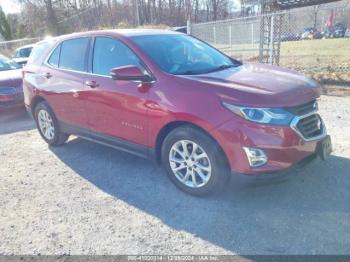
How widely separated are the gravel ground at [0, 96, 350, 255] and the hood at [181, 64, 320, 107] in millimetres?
769

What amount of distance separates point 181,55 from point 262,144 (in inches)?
65.5

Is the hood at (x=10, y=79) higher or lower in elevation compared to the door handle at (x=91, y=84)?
lower

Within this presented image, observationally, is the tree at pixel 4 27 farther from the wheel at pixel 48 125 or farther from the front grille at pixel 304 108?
the front grille at pixel 304 108

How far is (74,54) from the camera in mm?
4855

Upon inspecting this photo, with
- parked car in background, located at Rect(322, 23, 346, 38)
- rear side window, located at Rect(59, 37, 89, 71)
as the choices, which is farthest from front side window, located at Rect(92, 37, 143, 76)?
parked car in background, located at Rect(322, 23, 346, 38)

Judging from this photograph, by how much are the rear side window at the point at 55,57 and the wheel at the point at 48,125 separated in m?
0.65

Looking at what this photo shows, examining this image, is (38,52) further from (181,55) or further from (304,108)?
(304,108)

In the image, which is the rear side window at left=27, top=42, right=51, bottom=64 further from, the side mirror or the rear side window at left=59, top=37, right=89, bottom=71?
the side mirror

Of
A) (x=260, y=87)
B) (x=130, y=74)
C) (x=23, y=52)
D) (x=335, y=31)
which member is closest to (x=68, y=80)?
(x=130, y=74)

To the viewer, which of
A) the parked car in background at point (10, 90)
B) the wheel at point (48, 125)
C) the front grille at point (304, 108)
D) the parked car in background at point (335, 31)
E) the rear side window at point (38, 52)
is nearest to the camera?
the front grille at point (304, 108)

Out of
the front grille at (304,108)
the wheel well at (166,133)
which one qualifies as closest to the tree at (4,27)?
the wheel well at (166,133)

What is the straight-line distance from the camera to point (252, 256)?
9.14 ft

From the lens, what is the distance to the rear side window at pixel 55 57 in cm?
517

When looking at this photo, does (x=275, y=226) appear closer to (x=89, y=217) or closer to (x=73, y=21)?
(x=89, y=217)
